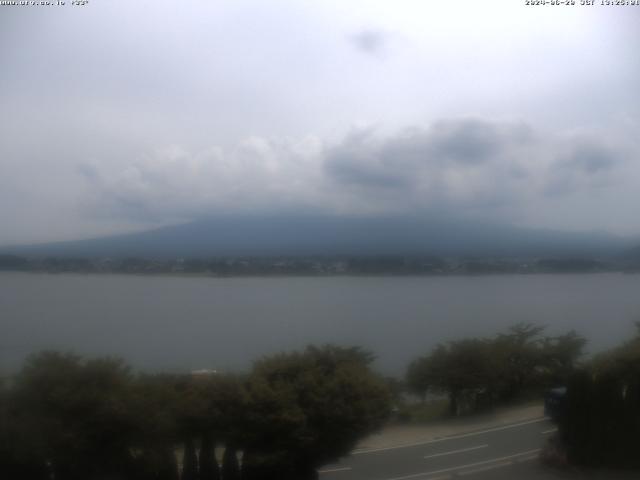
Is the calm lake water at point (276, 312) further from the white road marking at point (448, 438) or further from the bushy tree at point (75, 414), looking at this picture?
the white road marking at point (448, 438)

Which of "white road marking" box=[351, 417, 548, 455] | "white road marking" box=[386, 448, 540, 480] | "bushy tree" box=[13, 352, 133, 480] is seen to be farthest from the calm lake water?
"white road marking" box=[386, 448, 540, 480]

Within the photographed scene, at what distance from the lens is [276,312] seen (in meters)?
9.95

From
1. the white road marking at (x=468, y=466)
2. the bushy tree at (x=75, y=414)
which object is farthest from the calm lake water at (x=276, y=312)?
the white road marking at (x=468, y=466)

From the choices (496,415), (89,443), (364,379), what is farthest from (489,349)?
(89,443)

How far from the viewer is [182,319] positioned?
381 inches

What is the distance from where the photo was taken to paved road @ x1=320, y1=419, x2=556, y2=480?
7953 millimetres

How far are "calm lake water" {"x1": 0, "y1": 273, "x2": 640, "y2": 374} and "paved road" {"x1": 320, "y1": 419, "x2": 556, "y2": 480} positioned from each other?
1.21 meters

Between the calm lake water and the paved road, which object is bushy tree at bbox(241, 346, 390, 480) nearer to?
the paved road

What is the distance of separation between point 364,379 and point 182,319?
3.36m

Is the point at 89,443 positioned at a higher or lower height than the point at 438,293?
lower

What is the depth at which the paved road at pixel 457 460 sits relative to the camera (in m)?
7.95

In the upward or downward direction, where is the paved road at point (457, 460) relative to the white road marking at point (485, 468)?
upward

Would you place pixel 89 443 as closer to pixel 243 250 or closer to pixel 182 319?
pixel 182 319

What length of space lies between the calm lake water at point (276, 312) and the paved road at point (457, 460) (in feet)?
3.98
